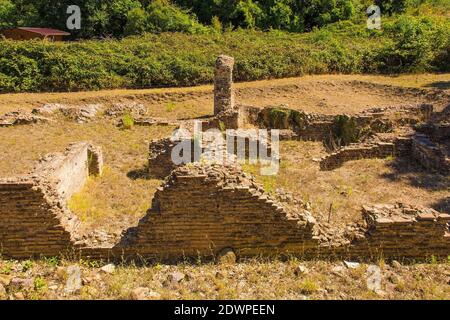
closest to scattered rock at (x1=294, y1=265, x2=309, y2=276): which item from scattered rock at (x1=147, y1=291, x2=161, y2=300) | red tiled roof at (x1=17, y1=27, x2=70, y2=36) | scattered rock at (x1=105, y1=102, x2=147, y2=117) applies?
scattered rock at (x1=147, y1=291, x2=161, y2=300)

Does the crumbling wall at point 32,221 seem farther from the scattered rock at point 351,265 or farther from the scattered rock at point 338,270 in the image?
the scattered rock at point 351,265

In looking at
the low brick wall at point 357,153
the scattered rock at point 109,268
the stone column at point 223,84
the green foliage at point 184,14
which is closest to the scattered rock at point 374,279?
the scattered rock at point 109,268

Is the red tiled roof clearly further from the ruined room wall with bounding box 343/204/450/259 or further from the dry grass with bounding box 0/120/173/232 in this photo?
the ruined room wall with bounding box 343/204/450/259

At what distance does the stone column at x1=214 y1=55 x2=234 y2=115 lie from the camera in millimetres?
17564

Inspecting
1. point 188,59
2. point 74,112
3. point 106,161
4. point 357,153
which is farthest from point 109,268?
point 188,59

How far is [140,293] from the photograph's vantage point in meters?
5.93

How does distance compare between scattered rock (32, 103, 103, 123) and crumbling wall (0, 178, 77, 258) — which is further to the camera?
scattered rock (32, 103, 103, 123)

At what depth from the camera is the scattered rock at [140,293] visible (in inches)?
229

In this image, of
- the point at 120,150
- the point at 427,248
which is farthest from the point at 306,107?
the point at 427,248

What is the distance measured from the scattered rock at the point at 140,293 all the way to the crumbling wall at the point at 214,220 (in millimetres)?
1045

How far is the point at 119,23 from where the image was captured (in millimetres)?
33625

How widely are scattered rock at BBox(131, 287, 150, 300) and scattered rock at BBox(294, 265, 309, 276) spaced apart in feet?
6.90

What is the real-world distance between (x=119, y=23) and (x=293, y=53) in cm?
1397

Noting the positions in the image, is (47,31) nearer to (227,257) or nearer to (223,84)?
(223,84)
